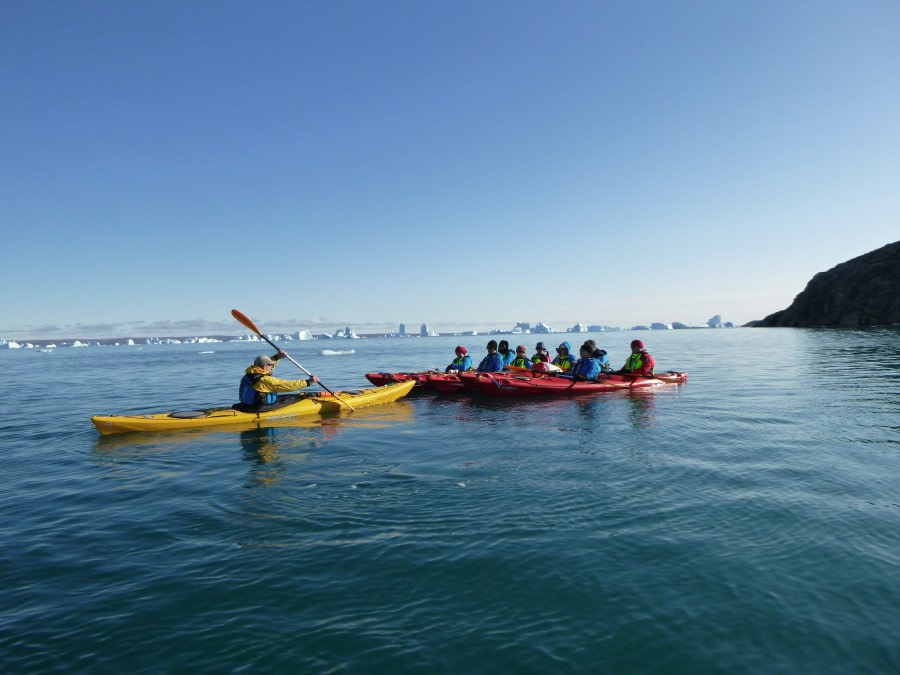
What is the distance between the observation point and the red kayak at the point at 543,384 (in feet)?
59.4

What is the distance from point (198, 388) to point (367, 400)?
15.7 metres

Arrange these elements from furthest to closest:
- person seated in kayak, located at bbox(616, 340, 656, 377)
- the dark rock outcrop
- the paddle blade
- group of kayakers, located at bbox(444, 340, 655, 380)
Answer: the dark rock outcrop, person seated in kayak, located at bbox(616, 340, 656, 377), group of kayakers, located at bbox(444, 340, 655, 380), the paddle blade

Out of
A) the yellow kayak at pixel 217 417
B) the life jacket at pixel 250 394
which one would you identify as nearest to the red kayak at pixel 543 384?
the yellow kayak at pixel 217 417

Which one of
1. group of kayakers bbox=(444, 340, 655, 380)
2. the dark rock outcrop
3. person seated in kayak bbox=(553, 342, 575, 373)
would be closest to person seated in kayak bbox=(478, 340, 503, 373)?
group of kayakers bbox=(444, 340, 655, 380)

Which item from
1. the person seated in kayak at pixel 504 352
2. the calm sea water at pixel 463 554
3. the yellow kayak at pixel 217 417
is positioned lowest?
the calm sea water at pixel 463 554

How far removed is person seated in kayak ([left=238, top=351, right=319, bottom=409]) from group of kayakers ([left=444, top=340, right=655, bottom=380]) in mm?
8785

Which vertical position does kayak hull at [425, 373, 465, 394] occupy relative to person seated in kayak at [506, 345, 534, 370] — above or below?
below

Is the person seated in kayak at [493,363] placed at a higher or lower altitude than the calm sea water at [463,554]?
higher

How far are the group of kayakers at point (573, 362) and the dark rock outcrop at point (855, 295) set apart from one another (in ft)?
230

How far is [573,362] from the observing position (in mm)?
20562

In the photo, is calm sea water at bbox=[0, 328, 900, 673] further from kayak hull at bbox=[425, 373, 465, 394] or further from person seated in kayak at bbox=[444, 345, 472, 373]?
person seated in kayak at bbox=[444, 345, 472, 373]

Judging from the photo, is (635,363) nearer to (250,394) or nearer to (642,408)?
(642,408)

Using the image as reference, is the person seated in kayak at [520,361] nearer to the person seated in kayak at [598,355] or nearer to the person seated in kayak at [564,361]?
the person seated in kayak at [564,361]

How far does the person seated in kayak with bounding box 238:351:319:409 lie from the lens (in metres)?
13.5
